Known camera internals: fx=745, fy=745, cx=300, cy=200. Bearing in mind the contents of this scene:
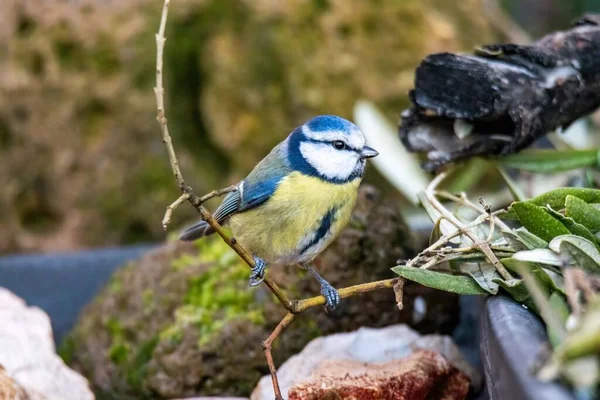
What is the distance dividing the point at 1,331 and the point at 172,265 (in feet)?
1.89

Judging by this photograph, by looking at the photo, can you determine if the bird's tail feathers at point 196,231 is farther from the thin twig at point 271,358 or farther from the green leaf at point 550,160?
the green leaf at point 550,160

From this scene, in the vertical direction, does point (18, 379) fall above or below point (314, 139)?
below

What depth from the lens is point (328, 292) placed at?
1.71 metres

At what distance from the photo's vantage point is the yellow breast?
163cm

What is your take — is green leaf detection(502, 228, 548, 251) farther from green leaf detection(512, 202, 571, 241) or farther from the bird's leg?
the bird's leg

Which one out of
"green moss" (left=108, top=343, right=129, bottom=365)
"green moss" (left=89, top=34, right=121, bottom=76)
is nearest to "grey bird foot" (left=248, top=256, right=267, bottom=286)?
"green moss" (left=108, top=343, right=129, bottom=365)

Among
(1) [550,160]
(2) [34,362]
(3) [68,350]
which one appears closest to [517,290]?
(1) [550,160]

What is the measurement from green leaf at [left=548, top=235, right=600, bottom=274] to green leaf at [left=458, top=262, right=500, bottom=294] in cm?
13

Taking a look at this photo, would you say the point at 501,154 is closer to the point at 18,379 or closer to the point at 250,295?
the point at 250,295

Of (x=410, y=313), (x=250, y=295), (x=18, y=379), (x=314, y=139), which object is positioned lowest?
(x=410, y=313)

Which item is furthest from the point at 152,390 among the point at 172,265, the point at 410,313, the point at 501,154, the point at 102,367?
the point at 501,154

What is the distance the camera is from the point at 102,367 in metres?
2.04

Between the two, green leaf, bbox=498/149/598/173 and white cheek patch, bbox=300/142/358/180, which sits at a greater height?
white cheek patch, bbox=300/142/358/180

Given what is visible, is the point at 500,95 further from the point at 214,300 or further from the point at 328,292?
the point at 214,300
